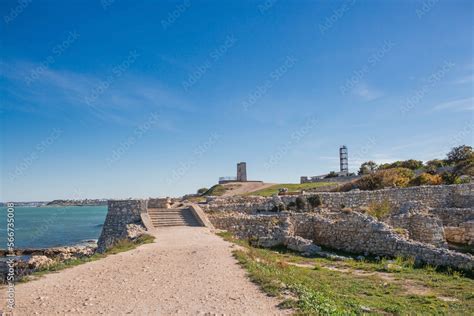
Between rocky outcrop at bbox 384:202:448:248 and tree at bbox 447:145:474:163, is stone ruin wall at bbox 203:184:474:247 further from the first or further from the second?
tree at bbox 447:145:474:163

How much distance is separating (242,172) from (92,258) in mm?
Answer: 40298

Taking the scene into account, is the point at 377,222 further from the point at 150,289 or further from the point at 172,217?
the point at 150,289

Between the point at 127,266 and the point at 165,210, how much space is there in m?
11.6

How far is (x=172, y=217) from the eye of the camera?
2161 centimetres

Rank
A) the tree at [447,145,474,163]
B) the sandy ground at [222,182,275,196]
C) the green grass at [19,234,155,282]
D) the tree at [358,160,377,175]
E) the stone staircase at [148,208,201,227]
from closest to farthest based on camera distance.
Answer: the green grass at [19,234,155,282]
the stone staircase at [148,208,201,227]
the sandy ground at [222,182,275,196]
the tree at [447,145,474,163]
the tree at [358,160,377,175]

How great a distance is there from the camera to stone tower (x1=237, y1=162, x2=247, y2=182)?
2054 inches

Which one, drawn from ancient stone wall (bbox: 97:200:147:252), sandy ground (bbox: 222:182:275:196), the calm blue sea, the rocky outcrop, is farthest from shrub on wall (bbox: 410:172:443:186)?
the calm blue sea

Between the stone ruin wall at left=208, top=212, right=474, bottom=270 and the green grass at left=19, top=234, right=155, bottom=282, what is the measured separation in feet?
16.9

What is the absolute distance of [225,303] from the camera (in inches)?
288

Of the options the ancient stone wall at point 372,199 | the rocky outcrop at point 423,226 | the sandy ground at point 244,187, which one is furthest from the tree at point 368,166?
the rocky outcrop at point 423,226

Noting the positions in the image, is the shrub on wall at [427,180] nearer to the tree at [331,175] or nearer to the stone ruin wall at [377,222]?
the stone ruin wall at [377,222]

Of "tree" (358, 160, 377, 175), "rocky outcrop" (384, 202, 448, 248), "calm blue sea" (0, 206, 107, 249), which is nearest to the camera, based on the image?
"rocky outcrop" (384, 202, 448, 248)

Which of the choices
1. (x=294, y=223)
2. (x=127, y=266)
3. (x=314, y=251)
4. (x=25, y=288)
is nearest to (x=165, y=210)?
(x=294, y=223)

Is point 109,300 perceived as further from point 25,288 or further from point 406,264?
point 406,264
